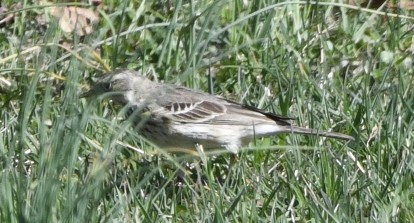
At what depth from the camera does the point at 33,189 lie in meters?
5.13

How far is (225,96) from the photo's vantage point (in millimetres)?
7754

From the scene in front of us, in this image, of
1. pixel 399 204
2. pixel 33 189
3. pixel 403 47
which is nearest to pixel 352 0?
pixel 403 47

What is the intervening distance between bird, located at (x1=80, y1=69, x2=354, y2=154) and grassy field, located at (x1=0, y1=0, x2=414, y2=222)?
110 mm

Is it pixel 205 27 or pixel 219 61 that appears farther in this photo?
pixel 219 61

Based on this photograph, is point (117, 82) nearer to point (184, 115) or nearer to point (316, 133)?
point (184, 115)

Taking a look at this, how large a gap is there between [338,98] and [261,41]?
3.02 ft

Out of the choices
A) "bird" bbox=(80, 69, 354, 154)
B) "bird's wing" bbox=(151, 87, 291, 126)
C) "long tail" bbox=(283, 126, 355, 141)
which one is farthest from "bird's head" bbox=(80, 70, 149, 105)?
"long tail" bbox=(283, 126, 355, 141)

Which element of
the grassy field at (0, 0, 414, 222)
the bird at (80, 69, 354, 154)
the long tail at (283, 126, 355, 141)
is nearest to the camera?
the grassy field at (0, 0, 414, 222)

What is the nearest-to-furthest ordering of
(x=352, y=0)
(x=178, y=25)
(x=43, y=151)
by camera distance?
(x=43, y=151)
(x=178, y=25)
(x=352, y=0)

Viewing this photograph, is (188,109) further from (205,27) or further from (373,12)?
(373,12)

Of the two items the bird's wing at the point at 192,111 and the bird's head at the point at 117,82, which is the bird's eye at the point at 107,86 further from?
the bird's wing at the point at 192,111

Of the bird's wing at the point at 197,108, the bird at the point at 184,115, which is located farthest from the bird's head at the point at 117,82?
the bird's wing at the point at 197,108

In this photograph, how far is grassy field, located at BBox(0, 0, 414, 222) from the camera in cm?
496

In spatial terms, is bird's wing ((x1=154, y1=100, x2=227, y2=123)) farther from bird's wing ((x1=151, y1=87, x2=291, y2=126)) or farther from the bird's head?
the bird's head
